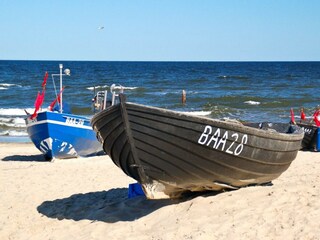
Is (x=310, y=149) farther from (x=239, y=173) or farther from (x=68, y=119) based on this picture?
(x=239, y=173)

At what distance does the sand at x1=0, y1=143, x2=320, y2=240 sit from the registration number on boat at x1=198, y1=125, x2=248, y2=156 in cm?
68

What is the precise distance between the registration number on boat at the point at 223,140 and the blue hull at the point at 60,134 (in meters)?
7.59

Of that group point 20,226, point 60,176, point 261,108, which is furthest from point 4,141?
point 261,108

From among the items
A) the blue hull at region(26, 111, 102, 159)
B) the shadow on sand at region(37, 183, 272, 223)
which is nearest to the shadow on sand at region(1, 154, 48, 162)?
the blue hull at region(26, 111, 102, 159)

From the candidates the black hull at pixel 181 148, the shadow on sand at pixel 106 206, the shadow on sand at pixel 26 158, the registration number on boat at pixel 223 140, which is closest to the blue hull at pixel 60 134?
the shadow on sand at pixel 26 158

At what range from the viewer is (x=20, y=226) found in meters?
7.68

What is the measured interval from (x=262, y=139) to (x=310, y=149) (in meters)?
8.11

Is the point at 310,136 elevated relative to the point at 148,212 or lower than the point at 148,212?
lower

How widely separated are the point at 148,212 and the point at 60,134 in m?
6.95

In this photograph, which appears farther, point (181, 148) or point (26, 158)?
point (26, 158)

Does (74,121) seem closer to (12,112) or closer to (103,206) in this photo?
(103,206)

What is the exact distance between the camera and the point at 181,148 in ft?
21.4

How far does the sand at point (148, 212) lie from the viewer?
19.7ft

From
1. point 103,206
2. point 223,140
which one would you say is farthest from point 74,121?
point 223,140
